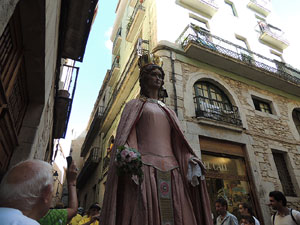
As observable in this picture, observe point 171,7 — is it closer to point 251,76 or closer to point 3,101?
point 251,76

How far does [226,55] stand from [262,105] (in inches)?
124

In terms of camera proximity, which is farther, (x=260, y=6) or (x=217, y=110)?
(x=260, y=6)

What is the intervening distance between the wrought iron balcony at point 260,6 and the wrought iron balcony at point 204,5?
4857 mm

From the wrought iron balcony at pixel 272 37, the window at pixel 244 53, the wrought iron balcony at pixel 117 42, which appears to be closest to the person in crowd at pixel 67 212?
the window at pixel 244 53

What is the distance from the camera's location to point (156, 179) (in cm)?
210

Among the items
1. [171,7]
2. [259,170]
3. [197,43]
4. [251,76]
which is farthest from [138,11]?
[259,170]

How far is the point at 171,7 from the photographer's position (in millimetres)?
10531

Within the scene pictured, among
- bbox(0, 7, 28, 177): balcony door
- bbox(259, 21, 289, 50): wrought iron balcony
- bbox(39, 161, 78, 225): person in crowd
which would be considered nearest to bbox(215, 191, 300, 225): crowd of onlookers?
bbox(39, 161, 78, 225): person in crowd

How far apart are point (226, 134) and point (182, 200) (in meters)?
6.53

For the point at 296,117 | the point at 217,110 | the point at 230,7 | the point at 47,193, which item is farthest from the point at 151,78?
the point at 230,7

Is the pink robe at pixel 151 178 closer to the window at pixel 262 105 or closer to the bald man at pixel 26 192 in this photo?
the bald man at pixel 26 192

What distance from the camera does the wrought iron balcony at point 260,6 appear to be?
14.7m

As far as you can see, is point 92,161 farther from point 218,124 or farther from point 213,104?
point 218,124

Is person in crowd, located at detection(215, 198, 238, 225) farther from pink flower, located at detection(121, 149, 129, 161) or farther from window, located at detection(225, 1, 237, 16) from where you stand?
window, located at detection(225, 1, 237, 16)
